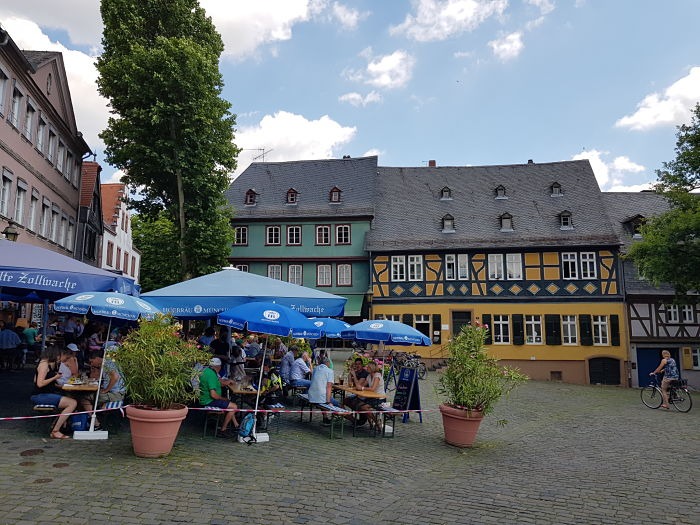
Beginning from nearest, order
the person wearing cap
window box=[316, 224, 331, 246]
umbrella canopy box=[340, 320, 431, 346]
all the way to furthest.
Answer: the person wearing cap, umbrella canopy box=[340, 320, 431, 346], window box=[316, 224, 331, 246]

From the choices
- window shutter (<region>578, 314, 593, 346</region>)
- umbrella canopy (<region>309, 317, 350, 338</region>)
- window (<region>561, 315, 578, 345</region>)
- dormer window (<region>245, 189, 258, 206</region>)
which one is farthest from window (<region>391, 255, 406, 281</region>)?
umbrella canopy (<region>309, 317, 350, 338</region>)

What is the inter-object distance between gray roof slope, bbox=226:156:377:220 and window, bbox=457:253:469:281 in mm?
6459

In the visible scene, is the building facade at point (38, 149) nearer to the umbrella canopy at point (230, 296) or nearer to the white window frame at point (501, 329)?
the umbrella canopy at point (230, 296)

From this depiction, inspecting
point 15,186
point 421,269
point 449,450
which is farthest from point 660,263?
point 15,186

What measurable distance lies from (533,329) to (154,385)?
1064 inches

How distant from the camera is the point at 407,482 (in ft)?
23.5

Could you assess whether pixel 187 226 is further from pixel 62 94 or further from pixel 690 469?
pixel 690 469

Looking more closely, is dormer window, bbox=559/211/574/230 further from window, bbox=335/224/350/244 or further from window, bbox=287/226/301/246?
window, bbox=287/226/301/246

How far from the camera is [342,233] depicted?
35062mm

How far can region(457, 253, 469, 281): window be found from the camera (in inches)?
1258

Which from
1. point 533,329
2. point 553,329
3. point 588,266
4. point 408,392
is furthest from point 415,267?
point 408,392

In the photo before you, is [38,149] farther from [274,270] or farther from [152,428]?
[152,428]

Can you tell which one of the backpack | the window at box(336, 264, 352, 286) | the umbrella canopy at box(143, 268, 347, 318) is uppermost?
the window at box(336, 264, 352, 286)

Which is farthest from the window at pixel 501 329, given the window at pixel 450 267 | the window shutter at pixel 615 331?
the window shutter at pixel 615 331
